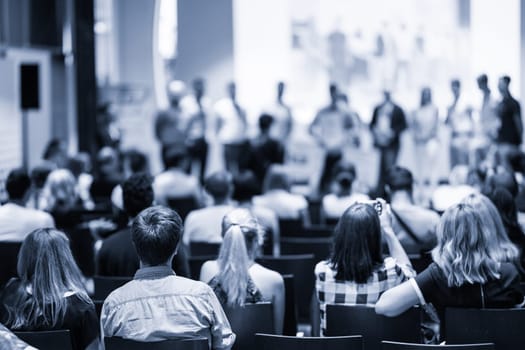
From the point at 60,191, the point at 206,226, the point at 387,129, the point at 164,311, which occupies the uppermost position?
the point at 387,129

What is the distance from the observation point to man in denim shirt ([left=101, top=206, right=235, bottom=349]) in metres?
3.24

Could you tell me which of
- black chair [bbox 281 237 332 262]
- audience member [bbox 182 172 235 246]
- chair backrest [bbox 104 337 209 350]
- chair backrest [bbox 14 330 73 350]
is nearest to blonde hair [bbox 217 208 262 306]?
chair backrest [bbox 104 337 209 350]

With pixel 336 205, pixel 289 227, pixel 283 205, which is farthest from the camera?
pixel 283 205

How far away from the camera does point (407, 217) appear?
18.5 ft

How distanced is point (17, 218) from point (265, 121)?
650cm

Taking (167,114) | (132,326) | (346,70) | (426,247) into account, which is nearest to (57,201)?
(426,247)

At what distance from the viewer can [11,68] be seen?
11.5 m

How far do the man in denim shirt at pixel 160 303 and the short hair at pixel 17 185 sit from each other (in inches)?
113

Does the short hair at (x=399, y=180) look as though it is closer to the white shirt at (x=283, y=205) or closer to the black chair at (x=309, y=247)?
the black chair at (x=309, y=247)

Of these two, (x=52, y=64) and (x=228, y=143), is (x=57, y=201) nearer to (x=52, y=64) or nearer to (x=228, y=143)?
(x=228, y=143)

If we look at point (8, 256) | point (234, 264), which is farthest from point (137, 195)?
point (234, 264)

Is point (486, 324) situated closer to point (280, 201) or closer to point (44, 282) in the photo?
point (44, 282)

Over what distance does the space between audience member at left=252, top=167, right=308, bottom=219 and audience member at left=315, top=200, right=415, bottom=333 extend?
3687 millimetres

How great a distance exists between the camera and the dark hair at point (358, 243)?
3842 mm
